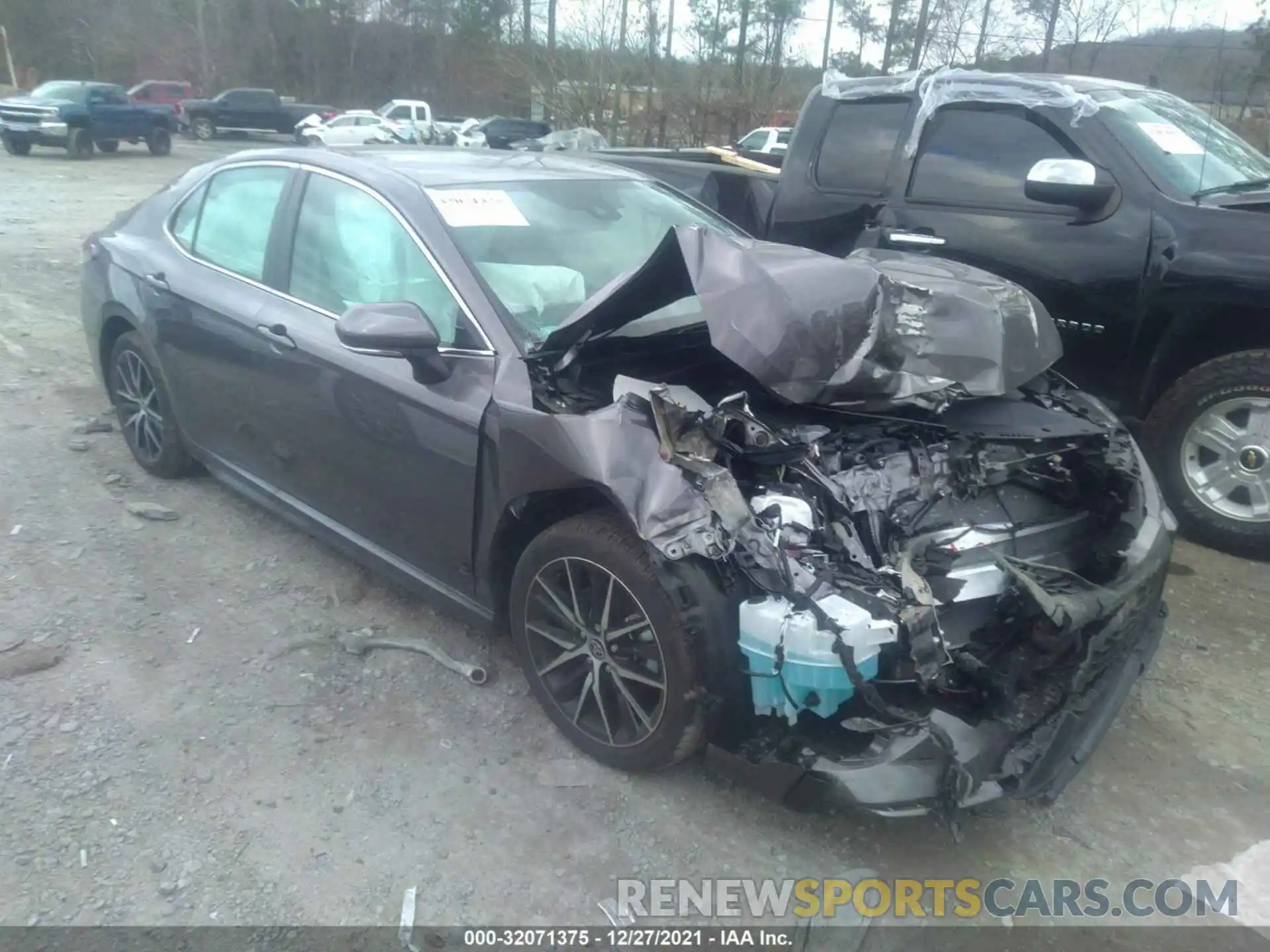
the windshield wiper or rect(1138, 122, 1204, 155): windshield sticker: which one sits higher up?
rect(1138, 122, 1204, 155): windshield sticker

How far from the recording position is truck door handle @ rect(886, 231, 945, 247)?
201 inches

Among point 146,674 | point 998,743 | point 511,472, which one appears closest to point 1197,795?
point 998,743

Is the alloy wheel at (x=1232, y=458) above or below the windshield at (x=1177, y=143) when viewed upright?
below

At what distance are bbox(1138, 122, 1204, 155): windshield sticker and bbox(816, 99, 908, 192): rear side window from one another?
1253 millimetres

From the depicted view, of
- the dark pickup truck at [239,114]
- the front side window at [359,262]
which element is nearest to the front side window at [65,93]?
the dark pickup truck at [239,114]

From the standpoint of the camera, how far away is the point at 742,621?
2.51m

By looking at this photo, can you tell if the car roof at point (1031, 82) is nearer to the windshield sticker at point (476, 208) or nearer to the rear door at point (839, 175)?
the rear door at point (839, 175)

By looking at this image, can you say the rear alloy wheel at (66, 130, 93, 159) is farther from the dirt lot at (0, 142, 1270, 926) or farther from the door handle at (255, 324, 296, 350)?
the door handle at (255, 324, 296, 350)

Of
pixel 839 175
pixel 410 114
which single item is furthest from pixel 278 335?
pixel 410 114

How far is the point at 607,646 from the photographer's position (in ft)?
9.40

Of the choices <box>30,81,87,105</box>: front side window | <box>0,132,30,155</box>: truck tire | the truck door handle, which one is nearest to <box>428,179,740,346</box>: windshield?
the truck door handle

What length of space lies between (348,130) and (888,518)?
1221 inches

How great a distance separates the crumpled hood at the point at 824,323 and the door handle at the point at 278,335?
1.12 meters

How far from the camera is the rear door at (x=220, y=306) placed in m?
3.90
